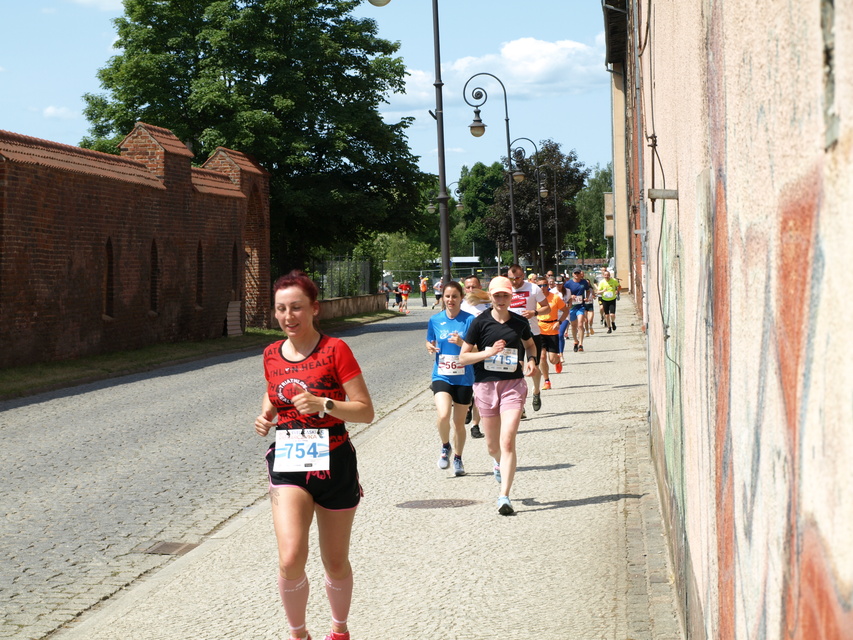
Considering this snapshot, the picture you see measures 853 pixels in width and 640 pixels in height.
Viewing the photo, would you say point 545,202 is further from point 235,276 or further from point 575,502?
point 575,502

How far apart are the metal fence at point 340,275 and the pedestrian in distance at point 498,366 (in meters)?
38.4

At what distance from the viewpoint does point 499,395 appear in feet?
29.3

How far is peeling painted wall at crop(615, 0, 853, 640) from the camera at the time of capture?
1365 mm

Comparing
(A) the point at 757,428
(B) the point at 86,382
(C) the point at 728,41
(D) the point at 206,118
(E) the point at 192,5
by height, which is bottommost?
(B) the point at 86,382

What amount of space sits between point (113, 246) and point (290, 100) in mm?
15876

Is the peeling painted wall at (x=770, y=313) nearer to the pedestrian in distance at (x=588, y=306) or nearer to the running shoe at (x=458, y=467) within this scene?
the running shoe at (x=458, y=467)

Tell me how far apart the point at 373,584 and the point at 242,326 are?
107ft

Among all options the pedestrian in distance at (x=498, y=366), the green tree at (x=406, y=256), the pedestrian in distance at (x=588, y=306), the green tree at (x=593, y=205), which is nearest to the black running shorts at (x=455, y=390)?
the pedestrian in distance at (x=498, y=366)

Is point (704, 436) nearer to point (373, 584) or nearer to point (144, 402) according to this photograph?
point (373, 584)

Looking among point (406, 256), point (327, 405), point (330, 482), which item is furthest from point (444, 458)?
point (406, 256)

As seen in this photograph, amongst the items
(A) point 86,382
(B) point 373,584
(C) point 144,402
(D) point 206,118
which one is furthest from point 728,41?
(D) point 206,118

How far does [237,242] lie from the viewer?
38.5 m

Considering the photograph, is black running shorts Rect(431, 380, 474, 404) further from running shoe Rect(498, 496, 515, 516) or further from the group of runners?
the group of runners

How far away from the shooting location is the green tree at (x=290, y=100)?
43562 millimetres
